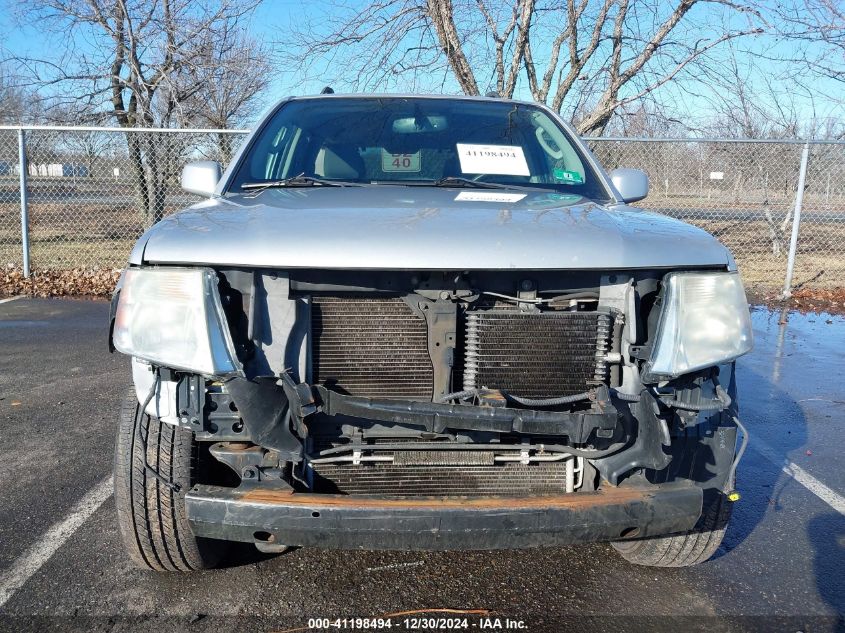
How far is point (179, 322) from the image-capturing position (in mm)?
2105

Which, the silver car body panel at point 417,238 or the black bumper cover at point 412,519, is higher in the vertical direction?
the silver car body panel at point 417,238

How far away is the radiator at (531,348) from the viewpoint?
2.29 m

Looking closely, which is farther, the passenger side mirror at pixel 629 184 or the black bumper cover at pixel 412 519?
the passenger side mirror at pixel 629 184

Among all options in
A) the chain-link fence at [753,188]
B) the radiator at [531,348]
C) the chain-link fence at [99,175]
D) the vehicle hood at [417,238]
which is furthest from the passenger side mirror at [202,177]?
the chain-link fence at [99,175]

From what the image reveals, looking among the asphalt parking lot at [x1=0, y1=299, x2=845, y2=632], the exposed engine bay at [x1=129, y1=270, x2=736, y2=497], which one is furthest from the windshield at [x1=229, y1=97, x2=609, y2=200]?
the asphalt parking lot at [x1=0, y1=299, x2=845, y2=632]

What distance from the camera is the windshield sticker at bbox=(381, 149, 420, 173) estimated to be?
10.9ft

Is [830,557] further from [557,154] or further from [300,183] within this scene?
[300,183]

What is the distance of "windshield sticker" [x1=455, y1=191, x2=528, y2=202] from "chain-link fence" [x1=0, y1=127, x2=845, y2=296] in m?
6.46

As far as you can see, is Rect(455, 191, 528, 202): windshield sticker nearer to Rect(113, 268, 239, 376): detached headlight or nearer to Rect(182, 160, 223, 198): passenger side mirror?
Rect(113, 268, 239, 376): detached headlight

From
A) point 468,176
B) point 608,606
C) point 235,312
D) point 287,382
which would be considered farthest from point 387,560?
point 468,176

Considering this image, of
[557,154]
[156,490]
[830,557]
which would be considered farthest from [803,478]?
[156,490]

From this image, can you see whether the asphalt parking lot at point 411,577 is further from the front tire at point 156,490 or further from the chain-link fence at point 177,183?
the chain-link fence at point 177,183

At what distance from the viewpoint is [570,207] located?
Result: 2672mm

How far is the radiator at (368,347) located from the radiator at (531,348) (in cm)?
18
